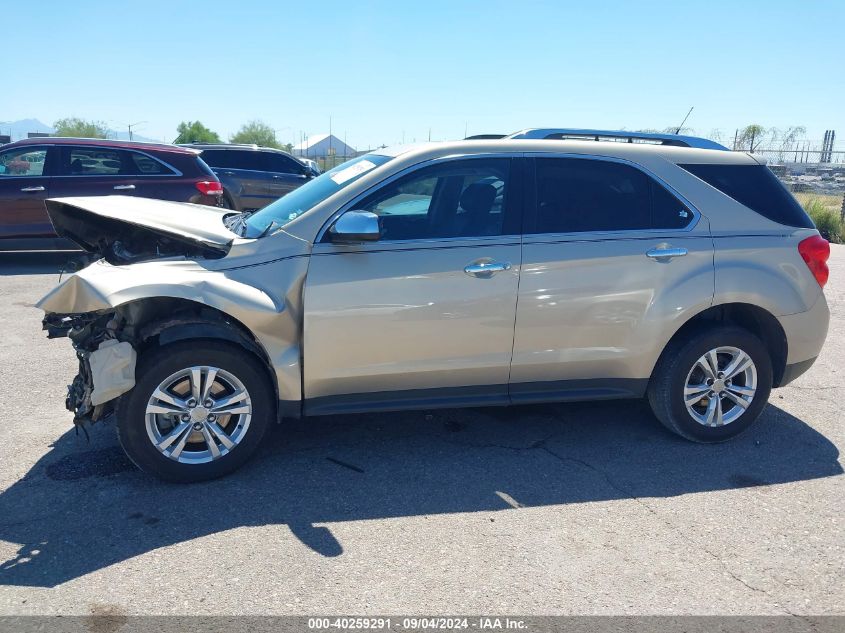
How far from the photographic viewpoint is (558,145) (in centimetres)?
457

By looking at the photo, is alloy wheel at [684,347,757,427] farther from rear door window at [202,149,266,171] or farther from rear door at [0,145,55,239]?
rear door window at [202,149,266,171]

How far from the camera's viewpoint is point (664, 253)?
4.50 metres

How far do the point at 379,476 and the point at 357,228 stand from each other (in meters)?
1.44

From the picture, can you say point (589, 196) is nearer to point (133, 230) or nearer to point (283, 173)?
point (133, 230)

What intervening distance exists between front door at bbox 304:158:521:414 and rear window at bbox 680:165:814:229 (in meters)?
1.39

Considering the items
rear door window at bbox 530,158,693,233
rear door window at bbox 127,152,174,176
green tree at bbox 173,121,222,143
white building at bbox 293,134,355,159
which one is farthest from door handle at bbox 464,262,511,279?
green tree at bbox 173,121,222,143

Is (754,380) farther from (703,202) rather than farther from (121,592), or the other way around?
(121,592)

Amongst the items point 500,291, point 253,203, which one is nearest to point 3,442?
point 500,291

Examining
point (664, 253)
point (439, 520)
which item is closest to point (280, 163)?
point (664, 253)

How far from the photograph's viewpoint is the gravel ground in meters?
3.11

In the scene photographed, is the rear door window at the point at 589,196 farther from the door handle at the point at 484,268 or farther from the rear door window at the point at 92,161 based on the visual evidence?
the rear door window at the point at 92,161

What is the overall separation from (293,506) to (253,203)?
11345mm

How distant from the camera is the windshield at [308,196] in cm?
433

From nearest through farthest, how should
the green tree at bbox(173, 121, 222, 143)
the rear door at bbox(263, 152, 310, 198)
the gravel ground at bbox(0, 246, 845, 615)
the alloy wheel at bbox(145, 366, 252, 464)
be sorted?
1. the gravel ground at bbox(0, 246, 845, 615)
2. the alloy wheel at bbox(145, 366, 252, 464)
3. the rear door at bbox(263, 152, 310, 198)
4. the green tree at bbox(173, 121, 222, 143)
